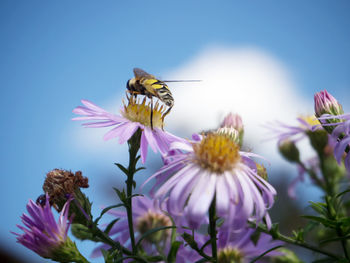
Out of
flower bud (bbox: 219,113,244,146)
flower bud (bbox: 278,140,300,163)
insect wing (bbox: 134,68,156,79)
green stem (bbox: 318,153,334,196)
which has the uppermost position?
insect wing (bbox: 134,68,156,79)

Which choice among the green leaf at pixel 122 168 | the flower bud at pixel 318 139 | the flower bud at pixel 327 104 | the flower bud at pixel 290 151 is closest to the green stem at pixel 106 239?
the green leaf at pixel 122 168

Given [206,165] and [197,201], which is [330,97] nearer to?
[206,165]

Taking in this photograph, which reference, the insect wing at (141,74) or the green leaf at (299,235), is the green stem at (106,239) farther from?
the insect wing at (141,74)

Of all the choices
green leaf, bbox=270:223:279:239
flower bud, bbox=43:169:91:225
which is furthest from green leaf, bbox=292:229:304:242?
flower bud, bbox=43:169:91:225

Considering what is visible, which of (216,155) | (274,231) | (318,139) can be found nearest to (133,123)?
(216,155)

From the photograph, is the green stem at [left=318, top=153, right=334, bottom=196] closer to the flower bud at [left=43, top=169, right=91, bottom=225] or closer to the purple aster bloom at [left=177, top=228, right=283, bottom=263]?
the purple aster bloom at [left=177, top=228, right=283, bottom=263]
